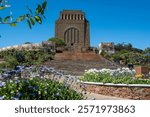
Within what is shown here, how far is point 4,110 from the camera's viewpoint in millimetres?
4684

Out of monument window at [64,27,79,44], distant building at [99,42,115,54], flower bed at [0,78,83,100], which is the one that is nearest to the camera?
flower bed at [0,78,83,100]

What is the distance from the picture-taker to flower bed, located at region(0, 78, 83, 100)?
6213 mm

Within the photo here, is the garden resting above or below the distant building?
below

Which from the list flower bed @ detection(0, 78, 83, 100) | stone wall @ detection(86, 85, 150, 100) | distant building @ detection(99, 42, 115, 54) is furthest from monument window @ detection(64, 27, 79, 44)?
flower bed @ detection(0, 78, 83, 100)

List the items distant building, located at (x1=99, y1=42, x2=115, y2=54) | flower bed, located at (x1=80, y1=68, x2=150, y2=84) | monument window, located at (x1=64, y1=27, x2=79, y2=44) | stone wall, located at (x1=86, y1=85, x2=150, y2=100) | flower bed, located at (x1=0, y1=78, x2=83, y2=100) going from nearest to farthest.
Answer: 1. flower bed, located at (x1=0, y1=78, x2=83, y2=100)
2. stone wall, located at (x1=86, y1=85, x2=150, y2=100)
3. flower bed, located at (x1=80, y1=68, x2=150, y2=84)
4. distant building, located at (x1=99, y1=42, x2=115, y2=54)
5. monument window, located at (x1=64, y1=27, x2=79, y2=44)

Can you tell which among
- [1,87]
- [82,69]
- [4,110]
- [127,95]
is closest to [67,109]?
[4,110]

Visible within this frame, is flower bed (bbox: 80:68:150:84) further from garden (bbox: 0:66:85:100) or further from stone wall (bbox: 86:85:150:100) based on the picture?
garden (bbox: 0:66:85:100)

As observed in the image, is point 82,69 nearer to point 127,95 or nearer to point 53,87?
point 127,95

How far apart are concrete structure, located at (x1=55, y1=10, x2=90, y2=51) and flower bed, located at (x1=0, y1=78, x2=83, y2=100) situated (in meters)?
118

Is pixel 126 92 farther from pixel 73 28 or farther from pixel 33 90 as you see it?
pixel 73 28

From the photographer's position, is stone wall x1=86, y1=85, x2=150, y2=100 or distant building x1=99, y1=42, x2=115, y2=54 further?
distant building x1=99, y1=42, x2=115, y2=54

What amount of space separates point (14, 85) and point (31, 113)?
1.90m

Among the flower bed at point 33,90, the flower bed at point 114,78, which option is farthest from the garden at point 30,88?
the flower bed at point 114,78

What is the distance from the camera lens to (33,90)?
6.46m
